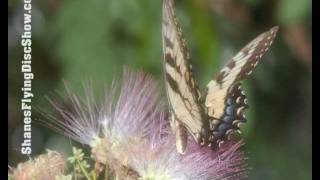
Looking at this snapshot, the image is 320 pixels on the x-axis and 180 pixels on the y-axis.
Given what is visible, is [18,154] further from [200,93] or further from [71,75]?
[200,93]

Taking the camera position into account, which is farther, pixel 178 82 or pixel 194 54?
pixel 194 54

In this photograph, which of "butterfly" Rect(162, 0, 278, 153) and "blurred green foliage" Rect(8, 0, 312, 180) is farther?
"blurred green foliage" Rect(8, 0, 312, 180)

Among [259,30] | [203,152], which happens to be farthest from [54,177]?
[259,30]

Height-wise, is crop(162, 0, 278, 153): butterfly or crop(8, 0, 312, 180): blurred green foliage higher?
crop(8, 0, 312, 180): blurred green foliage

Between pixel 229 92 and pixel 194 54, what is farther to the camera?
pixel 194 54
